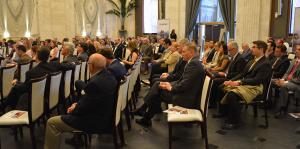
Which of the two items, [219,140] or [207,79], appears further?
[219,140]

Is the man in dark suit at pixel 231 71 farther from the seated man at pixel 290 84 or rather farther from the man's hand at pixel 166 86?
the man's hand at pixel 166 86

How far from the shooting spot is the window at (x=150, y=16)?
14.6m

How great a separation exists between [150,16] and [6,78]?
1136 cm

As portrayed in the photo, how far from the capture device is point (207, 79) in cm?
331

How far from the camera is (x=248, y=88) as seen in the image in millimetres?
4164

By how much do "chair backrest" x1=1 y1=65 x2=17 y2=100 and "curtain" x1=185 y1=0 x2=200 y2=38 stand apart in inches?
356

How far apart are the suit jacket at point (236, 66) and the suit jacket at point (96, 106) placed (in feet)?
8.89

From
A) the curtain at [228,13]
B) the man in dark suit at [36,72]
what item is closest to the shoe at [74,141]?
the man in dark suit at [36,72]

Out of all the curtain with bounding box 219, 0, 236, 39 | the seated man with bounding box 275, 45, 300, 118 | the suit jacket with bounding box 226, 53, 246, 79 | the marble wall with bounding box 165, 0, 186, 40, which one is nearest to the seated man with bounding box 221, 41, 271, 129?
the suit jacket with bounding box 226, 53, 246, 79

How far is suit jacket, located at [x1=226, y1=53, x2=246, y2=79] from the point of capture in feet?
16.1

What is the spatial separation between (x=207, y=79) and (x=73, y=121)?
157cm

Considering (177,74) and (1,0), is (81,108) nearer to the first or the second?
(177,74)

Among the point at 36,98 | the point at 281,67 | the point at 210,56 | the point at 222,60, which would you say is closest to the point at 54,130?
the point at 36,98

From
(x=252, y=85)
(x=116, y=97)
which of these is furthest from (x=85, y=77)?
(x=252, y=85)
